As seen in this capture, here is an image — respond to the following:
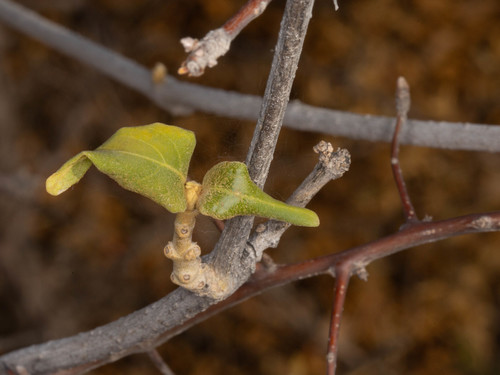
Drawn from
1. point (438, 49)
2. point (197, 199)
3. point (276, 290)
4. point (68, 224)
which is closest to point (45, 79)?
point (68, 224)

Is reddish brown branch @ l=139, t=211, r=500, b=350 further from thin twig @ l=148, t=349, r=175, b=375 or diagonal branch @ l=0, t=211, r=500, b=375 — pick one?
thin twig @ l=148, t=349, r=175, b=375

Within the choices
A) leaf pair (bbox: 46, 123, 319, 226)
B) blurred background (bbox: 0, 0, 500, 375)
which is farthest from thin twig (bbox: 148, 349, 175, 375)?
blurred background (bbox: 0, 0, 500, 375)

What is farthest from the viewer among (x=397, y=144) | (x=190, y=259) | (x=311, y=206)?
(x=311, y=206)

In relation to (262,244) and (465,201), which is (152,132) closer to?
(262,244)

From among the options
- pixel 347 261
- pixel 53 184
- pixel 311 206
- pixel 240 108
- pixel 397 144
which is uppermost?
pixel 311 206

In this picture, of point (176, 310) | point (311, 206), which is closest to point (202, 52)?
point (176, 310)

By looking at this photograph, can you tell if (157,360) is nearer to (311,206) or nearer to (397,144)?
(397,144)

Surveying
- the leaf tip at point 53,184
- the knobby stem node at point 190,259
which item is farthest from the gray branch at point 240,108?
the leaf tip at point 53,184

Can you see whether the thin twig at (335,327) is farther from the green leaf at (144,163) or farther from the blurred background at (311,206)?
the blurred background at (311,206)
